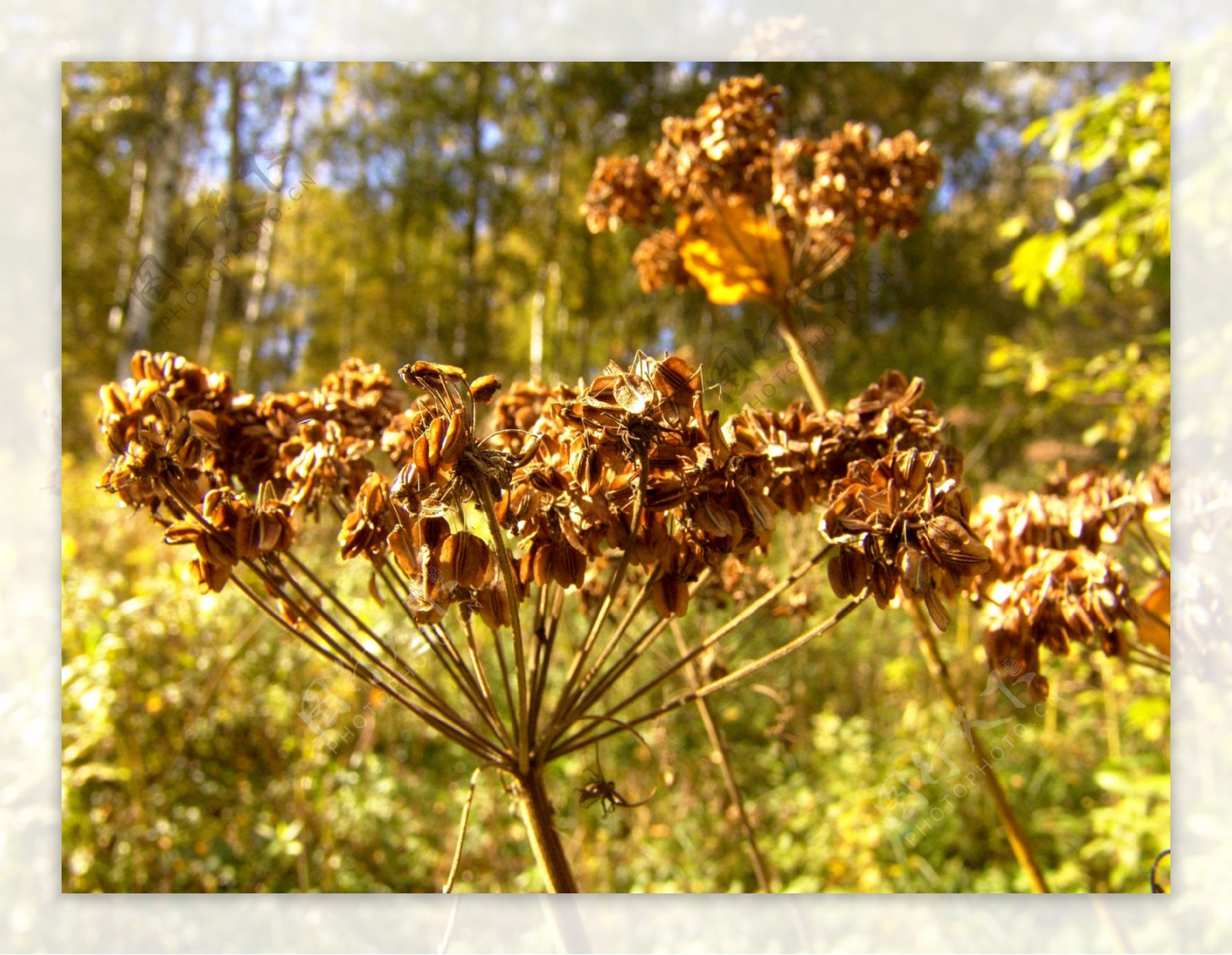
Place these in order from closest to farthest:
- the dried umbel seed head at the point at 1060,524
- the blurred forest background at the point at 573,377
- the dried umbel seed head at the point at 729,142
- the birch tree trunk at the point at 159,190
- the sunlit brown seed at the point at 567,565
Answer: the sunlit brown seed at the point at 567,565
the dried umbel seed head at the point at 1060,524
the dried umbel seed head at the point at 729,142
the blurred forest background at the point at 573,377
the birch tree trunk at the point at 159,190

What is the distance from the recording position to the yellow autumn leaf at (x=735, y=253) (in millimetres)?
1147

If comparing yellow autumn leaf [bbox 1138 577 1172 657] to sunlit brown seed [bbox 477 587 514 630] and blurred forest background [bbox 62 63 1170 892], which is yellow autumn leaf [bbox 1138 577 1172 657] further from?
sunlit brown seed [bbox 477 587 514 630]

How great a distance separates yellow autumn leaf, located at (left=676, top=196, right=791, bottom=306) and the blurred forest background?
433 mm

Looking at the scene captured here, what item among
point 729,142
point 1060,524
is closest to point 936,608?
point 1060,524

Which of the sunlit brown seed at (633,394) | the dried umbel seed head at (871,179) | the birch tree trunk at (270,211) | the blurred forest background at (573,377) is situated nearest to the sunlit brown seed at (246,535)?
the sunlit brown seed at (633,394)

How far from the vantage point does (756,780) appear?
9.82 feet

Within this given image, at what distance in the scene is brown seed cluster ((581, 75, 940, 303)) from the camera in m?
1.09

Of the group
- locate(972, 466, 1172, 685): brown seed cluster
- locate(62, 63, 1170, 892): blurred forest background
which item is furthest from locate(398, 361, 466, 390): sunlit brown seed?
locate(62, 63, 1170, 892): blurred forest background

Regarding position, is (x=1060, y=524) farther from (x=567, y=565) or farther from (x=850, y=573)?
(x=567, y=565)

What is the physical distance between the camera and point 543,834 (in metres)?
0.64

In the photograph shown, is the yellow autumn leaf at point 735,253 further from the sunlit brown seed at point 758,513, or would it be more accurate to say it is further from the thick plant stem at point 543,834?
the thick plant stem at point 543,834

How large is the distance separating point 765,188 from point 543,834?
3.07ft

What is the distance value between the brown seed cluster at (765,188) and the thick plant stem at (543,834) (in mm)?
792

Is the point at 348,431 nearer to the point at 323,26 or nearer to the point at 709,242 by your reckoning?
the point at 709,242
